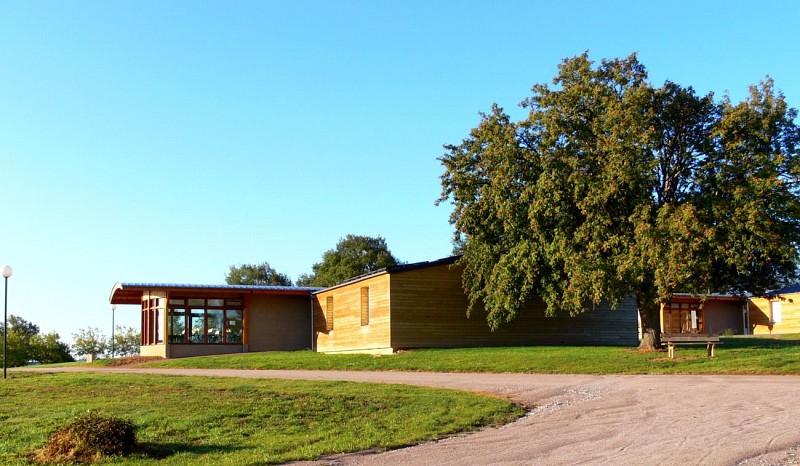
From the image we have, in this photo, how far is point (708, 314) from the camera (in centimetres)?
4881

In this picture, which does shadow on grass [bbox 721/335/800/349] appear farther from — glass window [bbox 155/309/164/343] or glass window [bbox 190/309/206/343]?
glass window [bbox 155/309/164/343]

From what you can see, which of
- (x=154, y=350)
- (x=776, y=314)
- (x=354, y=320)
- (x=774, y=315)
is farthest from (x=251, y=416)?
(x=774, y=315)

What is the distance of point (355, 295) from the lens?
31.7m

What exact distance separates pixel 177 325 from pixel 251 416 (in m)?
24.4

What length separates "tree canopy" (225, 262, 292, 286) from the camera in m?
76.9

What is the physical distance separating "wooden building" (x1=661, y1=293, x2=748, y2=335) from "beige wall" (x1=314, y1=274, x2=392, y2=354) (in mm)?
21535

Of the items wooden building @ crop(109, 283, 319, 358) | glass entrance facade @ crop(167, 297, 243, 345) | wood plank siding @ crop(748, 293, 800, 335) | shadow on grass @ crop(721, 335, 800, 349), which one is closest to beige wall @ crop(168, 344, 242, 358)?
wooden building @ crop(109, 283, 319, 358)

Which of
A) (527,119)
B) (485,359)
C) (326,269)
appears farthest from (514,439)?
(326,269)

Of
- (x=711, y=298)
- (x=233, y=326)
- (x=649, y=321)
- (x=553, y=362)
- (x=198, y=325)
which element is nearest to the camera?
(x=553, y=362)

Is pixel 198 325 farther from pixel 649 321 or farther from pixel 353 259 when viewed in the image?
pixel 353 259

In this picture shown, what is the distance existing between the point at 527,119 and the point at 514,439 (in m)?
18.2

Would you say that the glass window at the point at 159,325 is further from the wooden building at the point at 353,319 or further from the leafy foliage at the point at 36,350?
the leafy foliage at the point at 36,350

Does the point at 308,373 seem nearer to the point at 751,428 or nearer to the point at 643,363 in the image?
the point at 643,363

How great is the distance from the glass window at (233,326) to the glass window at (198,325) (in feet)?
3.48
